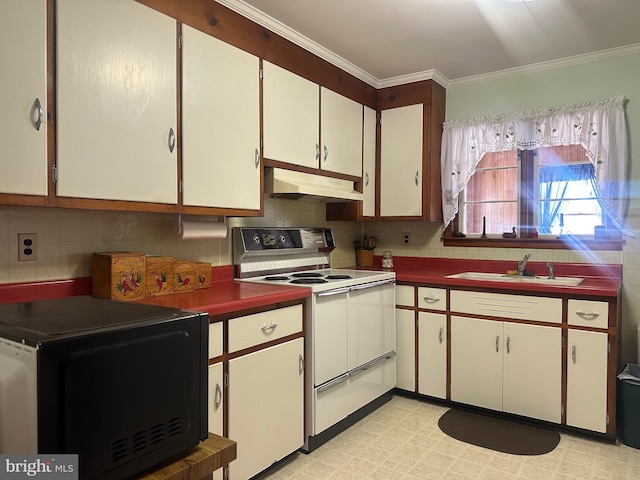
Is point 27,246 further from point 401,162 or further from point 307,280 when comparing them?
point 401,162

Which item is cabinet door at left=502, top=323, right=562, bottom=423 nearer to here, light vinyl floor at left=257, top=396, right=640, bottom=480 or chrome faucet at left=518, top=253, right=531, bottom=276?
light vinyl floor at left=257, top=396, right=640, bottom=480

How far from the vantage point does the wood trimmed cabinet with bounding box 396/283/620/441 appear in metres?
2.68

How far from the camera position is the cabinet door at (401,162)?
141 inches

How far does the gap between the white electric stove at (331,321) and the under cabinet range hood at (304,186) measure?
1.12ft

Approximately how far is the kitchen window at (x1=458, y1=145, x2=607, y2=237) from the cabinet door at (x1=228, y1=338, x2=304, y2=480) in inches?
77.3

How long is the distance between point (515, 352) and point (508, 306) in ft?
0.95

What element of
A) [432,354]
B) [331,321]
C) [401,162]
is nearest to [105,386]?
[331,321]

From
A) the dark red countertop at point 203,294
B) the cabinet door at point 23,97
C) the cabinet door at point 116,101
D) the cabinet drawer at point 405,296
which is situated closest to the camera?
the cabinet door at point 23,97

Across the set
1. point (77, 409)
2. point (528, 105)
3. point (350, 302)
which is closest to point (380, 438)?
point (350, 302)

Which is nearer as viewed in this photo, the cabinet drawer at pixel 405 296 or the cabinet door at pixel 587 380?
the cabinet door at pixel 587 380

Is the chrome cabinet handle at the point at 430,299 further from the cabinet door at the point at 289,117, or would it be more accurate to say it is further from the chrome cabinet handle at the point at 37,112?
the chrome cabinet handle at the point at 37,112

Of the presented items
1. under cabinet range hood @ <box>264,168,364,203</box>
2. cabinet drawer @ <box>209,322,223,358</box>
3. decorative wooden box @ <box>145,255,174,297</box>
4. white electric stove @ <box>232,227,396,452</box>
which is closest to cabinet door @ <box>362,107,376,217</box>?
under cabinet range hood @ <box>264,168,364,203</box>

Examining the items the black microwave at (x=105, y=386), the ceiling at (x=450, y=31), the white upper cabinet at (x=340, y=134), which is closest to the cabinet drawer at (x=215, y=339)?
the black microwave at (x=105, y=386)

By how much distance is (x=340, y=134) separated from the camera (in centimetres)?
328
